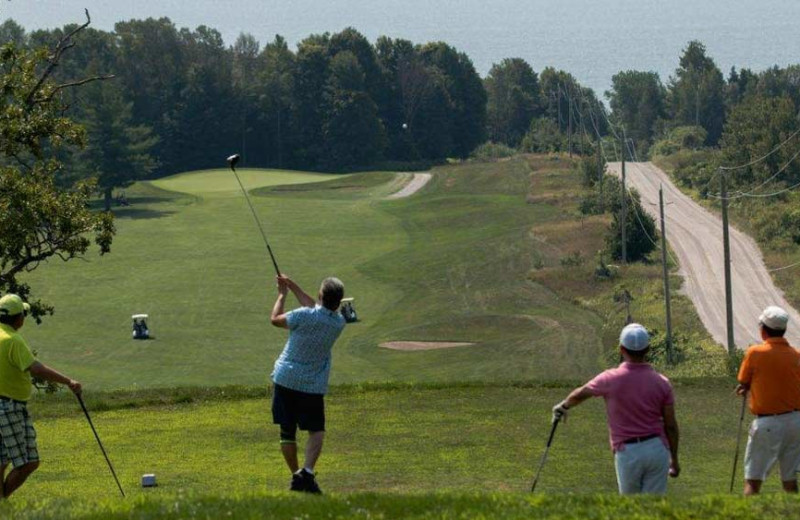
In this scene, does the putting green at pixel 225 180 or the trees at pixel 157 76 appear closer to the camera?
the putting green at pixel 225 180

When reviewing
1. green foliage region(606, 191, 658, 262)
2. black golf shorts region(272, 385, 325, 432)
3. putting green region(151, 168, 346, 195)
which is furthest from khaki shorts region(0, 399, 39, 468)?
putting green region(151, 168, 346, 195)

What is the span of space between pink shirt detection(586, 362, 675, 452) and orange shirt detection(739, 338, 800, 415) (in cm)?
228

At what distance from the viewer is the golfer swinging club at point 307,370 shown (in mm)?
14219

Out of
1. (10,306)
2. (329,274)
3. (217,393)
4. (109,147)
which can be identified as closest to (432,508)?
(10,306)

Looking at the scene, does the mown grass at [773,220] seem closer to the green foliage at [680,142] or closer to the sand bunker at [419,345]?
the sand bunker at [419,345]

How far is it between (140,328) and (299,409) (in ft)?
192

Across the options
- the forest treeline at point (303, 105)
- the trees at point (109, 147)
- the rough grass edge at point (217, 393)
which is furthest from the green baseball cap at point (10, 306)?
the forest treeline at point (303, 105)

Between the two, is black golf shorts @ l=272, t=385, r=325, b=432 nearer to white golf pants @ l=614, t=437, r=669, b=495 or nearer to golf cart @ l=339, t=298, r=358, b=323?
white golf pants @ l=614, t=437, r=669, b=495

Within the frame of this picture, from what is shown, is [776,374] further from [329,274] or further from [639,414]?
[329,274]

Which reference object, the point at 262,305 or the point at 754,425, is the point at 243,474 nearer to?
the point at 754,425

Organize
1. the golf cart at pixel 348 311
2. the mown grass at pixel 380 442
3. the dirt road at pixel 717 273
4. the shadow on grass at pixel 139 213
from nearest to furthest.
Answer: the mown grass at pixel 380 442 → the dirt road at pixel 717 273 → the golf cart at pixel 348 311 → the shadow on grass at pixel 139 213

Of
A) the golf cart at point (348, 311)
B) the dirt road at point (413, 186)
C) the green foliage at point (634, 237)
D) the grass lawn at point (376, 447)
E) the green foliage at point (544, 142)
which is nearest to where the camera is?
the grass lawn at point (376, 447)

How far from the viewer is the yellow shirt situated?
47.0ft

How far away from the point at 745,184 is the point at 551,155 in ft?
123
